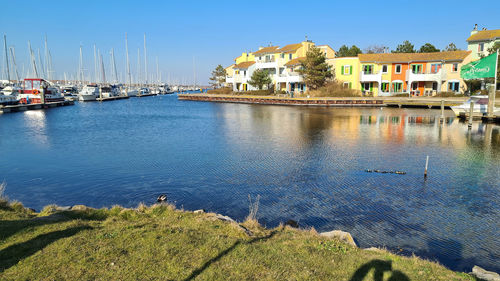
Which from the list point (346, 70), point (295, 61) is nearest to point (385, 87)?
point (346, 70)

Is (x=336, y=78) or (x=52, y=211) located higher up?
(x=336, y=78)

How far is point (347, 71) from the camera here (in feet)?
233

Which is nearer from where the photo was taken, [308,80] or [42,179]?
[42,179]

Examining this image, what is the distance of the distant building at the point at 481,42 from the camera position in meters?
60.8

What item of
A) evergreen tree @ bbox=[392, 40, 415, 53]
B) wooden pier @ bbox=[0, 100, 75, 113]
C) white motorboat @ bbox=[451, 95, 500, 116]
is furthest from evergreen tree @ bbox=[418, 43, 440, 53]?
wooden pier @ bbox=[0, 100, 75, 113]

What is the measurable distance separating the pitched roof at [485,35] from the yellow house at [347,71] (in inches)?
816

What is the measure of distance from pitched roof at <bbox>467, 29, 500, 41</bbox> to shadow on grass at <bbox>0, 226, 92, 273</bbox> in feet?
242

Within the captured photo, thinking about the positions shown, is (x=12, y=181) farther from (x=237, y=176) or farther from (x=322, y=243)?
(x=322, y=243)

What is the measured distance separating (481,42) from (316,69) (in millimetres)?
30093

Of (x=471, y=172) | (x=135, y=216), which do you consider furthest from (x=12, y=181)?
(x=471, y=172)

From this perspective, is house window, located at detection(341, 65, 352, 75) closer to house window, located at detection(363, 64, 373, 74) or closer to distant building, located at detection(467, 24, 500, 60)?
house window, located at detection(363, 64, 373, 74)

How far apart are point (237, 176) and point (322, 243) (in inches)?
391

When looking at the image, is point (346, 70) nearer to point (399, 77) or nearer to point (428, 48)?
point (399, 77)

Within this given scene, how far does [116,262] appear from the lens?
6703 mm
